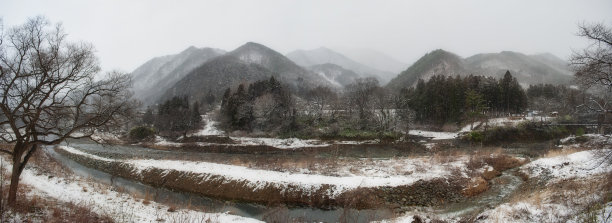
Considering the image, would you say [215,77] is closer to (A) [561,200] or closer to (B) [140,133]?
(B) [140,133]

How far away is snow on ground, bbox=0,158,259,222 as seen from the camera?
1189 centimetres

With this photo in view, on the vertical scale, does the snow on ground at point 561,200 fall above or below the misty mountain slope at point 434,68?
below

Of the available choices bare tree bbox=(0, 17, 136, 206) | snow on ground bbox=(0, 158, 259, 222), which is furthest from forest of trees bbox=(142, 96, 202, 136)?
bare tree bbox=(0, 17, 136, 206)

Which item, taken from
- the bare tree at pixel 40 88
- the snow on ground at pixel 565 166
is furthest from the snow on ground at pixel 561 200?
the bare tree at pixel 40 88

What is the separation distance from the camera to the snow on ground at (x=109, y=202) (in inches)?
468

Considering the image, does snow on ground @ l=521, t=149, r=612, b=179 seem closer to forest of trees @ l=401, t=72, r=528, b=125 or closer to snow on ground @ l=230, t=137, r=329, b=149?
snow on ground @ l=230, t=137, r=329, b=149

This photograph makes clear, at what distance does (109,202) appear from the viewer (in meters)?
14.8

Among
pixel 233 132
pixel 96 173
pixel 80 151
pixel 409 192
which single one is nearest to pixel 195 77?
pixel 233 132

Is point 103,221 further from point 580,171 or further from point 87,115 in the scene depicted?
point 580,171

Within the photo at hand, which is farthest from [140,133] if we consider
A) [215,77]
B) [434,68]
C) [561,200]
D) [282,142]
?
[434,68]

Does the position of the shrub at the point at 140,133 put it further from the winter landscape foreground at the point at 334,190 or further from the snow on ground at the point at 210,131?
the winter landscape foreground at the point at 334,190

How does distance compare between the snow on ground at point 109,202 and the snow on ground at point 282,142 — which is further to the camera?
the snow on ground at point 282,142

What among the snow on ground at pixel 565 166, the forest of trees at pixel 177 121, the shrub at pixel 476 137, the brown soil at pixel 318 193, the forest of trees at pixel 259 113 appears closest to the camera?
the snow on ground at pixel 565 166

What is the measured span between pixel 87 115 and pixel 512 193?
2557 cm
